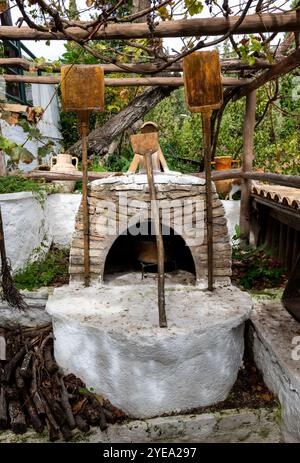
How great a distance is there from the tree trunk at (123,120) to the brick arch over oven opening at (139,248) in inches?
113

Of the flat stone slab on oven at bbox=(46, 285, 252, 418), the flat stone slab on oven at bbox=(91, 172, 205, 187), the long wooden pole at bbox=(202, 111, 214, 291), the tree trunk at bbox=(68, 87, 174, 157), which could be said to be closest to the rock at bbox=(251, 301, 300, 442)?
the flat stone slab on oven at bbox=(46, 285, 252, 418)

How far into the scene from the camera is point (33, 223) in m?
4.95

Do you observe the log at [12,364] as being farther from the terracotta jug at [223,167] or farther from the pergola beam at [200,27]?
the terracotta jug at [223,167]

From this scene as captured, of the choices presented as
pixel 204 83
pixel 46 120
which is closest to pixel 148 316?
pixel 204 83

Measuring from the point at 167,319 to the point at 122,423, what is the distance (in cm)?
92

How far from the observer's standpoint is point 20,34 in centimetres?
255

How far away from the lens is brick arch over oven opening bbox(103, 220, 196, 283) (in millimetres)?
4590

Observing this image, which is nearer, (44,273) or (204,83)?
(204,83)

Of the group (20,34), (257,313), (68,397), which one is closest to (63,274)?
(68,397)

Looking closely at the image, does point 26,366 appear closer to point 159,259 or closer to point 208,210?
point 159,259

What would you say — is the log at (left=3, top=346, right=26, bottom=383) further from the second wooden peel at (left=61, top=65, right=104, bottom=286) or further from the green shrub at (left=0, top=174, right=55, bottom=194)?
the second wooden peel at (left=61, top=65, right=104, bottom=286)

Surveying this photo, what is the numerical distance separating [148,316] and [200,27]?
2219mm

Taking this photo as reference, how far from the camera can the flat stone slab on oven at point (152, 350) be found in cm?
306
